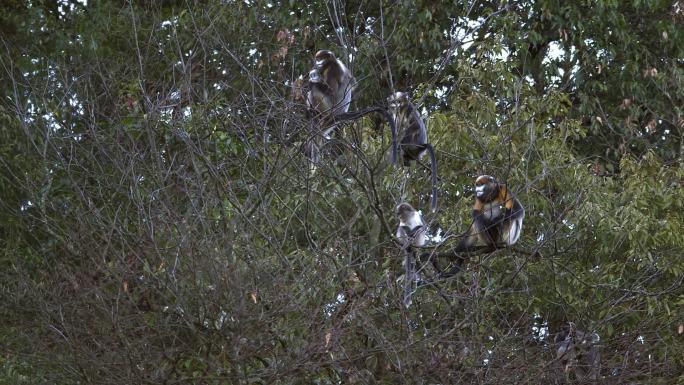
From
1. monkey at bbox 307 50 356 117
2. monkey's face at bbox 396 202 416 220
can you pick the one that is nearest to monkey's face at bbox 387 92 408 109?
monkey's face at bbox 396 202 416 220

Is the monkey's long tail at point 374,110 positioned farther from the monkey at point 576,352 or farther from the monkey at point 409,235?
the monkey at point 576,352

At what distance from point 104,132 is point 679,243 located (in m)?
3.93

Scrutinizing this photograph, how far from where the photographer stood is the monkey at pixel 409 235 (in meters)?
6.63

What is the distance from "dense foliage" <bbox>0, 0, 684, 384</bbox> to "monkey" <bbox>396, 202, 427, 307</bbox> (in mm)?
94

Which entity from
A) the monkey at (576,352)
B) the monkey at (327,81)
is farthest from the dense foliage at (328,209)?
the monkey at (327,81)

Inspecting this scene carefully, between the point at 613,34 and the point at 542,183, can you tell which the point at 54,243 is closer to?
the point at 542,183

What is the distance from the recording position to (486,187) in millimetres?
7648

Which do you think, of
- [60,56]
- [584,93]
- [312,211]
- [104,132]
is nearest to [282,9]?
[60,56]

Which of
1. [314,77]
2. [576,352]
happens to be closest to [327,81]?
[314,77]

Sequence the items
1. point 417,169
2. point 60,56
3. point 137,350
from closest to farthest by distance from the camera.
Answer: point 137,350, point 417,169, point 60,56

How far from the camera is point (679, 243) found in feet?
28.3

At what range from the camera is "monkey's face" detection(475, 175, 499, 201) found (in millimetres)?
7629

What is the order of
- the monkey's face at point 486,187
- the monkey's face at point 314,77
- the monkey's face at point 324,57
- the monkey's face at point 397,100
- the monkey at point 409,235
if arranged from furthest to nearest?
the monkey's face at point 324,57 < the monkey's face at point 314,77 < the monkey's face at point 486,187 < the monkey at point 409,235 < the monkey's face at point 397,100

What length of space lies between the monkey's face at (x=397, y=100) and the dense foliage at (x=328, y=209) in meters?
0.11
